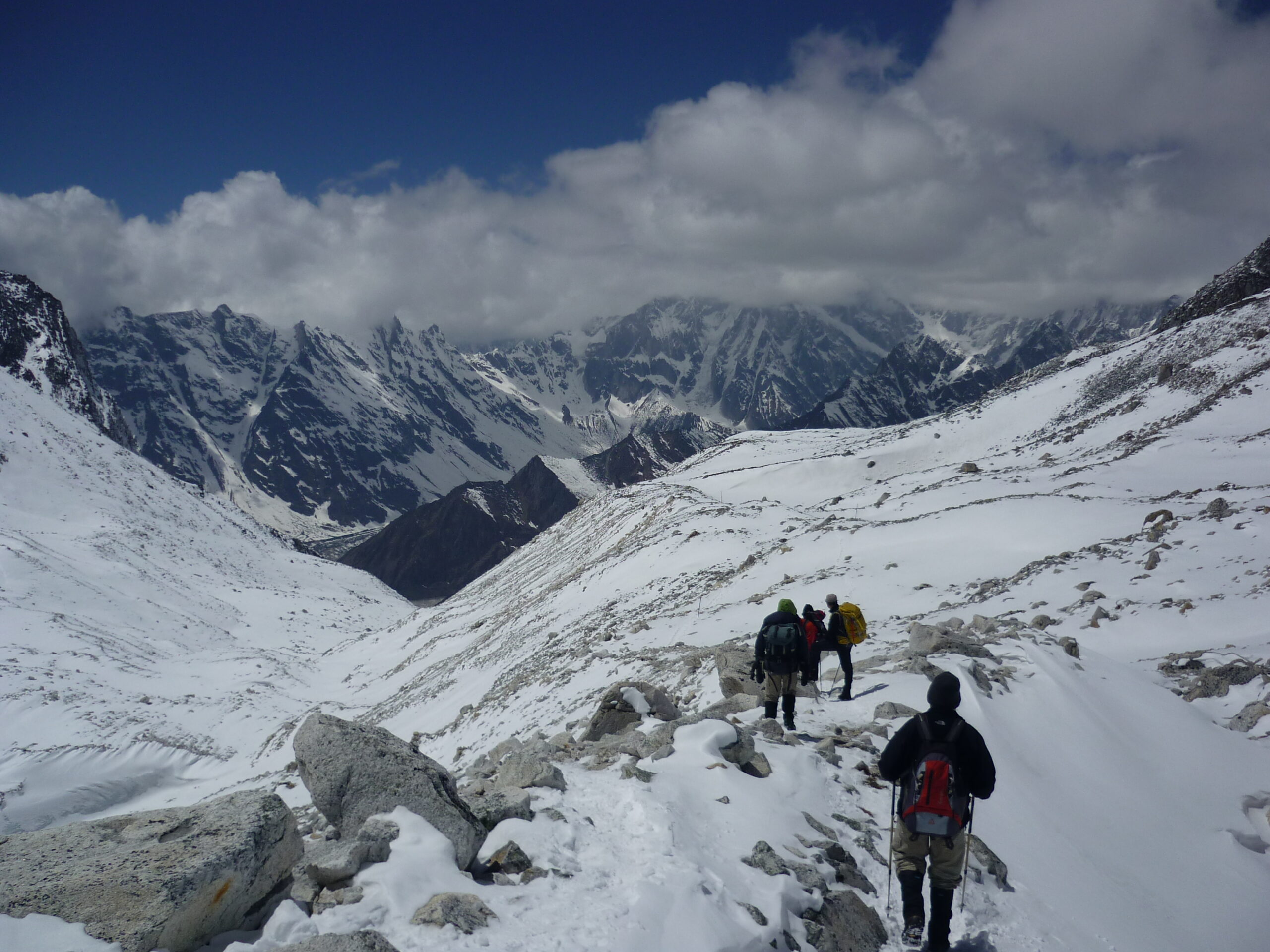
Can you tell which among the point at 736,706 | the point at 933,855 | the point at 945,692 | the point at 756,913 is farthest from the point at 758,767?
the point at 736,706

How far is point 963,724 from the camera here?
652cm

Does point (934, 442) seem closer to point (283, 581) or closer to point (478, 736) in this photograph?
point (478, 736)

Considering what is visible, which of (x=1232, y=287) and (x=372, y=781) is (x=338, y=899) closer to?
(x=372, y=781)

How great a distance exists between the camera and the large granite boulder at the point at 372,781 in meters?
6.80

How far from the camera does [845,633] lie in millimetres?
13172

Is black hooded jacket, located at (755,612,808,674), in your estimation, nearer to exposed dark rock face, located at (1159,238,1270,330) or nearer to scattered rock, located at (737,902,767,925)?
scattered rock, located at (737,902,767,925)

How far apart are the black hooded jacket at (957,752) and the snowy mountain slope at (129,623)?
35474mm

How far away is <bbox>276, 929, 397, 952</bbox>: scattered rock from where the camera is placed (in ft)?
15.2

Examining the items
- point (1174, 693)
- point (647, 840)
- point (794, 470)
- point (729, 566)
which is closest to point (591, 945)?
point (647, 840)

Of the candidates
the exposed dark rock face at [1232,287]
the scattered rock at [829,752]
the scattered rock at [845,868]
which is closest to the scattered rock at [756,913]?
the scattered rock at [845,868]

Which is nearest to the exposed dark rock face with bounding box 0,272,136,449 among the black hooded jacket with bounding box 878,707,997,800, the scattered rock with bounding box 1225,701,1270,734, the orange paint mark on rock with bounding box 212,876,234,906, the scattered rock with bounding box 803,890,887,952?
the orange paint mark on rock with bounding box 212,876,234,906

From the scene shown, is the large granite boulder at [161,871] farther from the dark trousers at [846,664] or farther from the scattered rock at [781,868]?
the dark trousers at [846,664]

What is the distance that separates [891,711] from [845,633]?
78.8 inches

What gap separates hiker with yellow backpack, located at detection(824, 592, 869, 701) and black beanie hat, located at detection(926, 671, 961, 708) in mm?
6187
